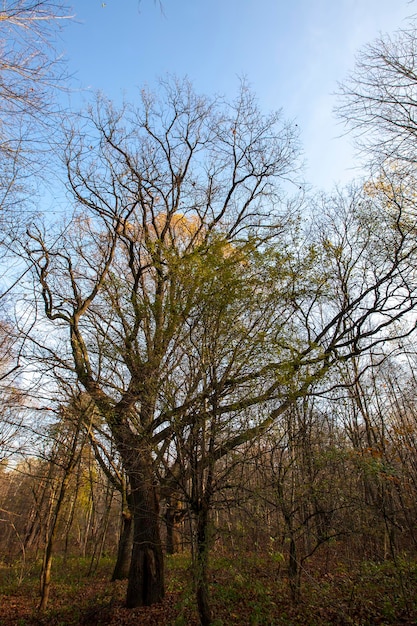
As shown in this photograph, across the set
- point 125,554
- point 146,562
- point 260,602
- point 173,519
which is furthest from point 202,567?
point 125,554

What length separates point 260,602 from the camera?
19.8 ft

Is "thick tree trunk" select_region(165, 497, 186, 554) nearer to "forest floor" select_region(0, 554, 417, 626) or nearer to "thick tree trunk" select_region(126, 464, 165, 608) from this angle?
"thick tree trunk" select_region(126, 464, 165, 608)

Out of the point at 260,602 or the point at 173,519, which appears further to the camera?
the point at 173,519

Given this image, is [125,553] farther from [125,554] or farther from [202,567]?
[202,567]

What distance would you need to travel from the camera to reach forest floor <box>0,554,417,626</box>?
5.18m

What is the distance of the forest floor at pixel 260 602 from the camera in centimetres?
518

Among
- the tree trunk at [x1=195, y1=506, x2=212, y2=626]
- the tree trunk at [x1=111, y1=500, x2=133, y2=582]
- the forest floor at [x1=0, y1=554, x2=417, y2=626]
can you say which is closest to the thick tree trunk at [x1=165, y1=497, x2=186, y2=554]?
the tree trunk at [x1=195, y1=506, x2=212, y2=626]

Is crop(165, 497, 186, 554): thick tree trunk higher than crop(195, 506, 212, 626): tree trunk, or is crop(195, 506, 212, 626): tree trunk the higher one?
crop(165, 497, 186, 554): thick tree trunk

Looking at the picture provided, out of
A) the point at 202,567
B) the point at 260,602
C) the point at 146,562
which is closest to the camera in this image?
the point at 202,567

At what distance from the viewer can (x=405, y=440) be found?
27.1 ft

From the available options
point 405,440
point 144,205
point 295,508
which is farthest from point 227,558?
point 144,205

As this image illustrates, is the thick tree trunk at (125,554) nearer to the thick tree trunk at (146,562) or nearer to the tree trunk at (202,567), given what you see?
the thick tree trunk at (146,562)

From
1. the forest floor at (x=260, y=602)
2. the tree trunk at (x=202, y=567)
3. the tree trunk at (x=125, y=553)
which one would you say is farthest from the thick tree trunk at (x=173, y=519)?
the tree trunk at (x=125, y=553)

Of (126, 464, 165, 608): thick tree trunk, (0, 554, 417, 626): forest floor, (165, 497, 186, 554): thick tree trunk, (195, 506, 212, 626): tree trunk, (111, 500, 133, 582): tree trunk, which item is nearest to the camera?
(195, 506, 212, 626): tree trunk
